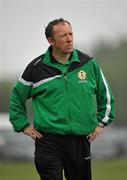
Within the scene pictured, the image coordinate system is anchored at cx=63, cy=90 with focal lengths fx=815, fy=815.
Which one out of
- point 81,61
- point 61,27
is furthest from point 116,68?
point 61,27

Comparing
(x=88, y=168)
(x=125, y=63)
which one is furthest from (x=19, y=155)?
(x=88, y=168)

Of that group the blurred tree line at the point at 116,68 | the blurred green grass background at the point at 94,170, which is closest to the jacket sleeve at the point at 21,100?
the blurred green grass background at the point at 94,170

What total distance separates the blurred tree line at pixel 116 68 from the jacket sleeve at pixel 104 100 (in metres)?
10.2

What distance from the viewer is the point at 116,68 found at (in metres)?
18.5

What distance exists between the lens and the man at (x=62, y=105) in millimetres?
7320

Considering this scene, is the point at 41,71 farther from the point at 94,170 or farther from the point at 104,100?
the point at 94,170

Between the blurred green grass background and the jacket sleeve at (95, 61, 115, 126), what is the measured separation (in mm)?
7964

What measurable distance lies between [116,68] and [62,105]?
1123cm

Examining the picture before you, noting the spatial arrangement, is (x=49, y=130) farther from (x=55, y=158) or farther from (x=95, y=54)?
(x=95, y=54)

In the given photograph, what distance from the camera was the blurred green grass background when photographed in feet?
54.2

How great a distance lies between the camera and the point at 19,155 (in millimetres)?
19031

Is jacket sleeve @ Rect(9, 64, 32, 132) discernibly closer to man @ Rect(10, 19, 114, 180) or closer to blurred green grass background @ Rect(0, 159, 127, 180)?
man @ Rect(10, 19, 114, 180)

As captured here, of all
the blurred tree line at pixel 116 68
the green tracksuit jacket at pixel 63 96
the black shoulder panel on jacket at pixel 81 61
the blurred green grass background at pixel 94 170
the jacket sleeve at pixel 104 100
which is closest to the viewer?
the green tracksuit jacket at pixel 63 96

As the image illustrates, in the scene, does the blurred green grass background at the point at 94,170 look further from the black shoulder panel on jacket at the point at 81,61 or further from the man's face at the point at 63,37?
the man's face at the point at 63,37
